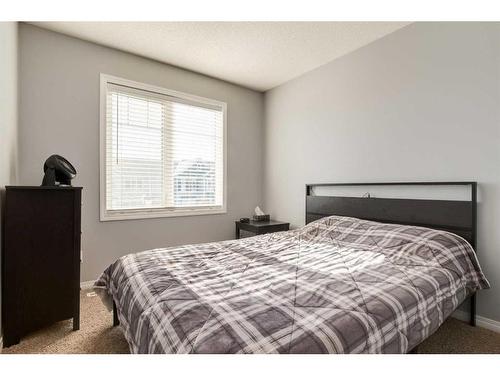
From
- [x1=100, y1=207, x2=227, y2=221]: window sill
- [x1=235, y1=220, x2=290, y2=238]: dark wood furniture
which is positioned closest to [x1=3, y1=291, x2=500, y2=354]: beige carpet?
[x1=100, y1=207, x2=227, y2=221]: window sill

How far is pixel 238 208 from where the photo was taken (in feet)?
12.0

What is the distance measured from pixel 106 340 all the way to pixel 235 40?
2632 mm

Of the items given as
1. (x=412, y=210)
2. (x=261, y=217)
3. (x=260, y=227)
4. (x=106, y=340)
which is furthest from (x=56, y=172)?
(x=412, y=210)

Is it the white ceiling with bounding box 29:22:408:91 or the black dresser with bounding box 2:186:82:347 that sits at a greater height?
the white ceiling with bounding box 29:22:408:91

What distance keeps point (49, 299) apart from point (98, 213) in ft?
3.30

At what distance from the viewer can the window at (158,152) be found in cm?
275

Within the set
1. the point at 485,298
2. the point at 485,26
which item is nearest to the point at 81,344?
the point at 485,298

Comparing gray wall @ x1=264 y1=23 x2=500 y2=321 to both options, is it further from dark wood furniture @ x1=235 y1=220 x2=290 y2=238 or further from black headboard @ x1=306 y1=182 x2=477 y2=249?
dark wood furniture @ x1=235 y1=220 x2=290 y2=238

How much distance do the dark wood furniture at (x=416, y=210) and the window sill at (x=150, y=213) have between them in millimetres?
1343

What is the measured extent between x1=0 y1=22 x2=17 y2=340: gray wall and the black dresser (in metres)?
0.16

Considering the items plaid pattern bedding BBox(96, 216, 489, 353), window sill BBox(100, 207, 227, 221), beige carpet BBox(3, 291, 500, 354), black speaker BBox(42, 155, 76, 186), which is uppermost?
black speaker BBox(42, 155, 76, 186)

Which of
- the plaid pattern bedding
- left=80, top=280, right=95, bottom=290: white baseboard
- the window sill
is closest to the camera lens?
the plaid pattern bedding

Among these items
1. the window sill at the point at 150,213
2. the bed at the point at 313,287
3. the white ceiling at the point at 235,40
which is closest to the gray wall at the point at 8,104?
the white ceiling at the point at 235,40

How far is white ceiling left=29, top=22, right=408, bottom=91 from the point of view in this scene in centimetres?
231
